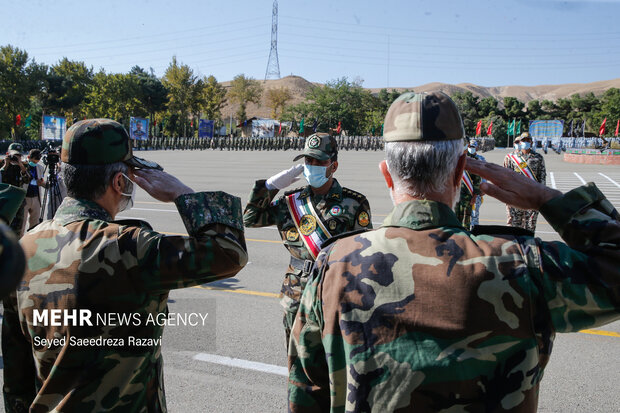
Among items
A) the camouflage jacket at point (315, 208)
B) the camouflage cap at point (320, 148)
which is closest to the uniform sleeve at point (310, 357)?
the camouflage jacket at point (315, 208)

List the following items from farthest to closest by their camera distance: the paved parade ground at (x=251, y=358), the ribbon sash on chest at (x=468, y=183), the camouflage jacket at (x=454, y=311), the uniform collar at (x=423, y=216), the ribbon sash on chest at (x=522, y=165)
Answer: the ribbon sash on chest at (x=522, y=165) < the ribbon sash on chest at (x=468, y=183) < the paved parade ground at (x=251, y=358) < the uniform collar at (x=423, y=216) < the camouflage jacket at (x=454, y=311)

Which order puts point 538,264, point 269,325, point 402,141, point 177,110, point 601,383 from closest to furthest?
point 538,264 → point 402,141 → point 601,383 → point 269,325 → point 177,110

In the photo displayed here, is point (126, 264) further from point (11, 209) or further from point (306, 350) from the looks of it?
point (306, 350)

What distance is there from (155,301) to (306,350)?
2.26ft

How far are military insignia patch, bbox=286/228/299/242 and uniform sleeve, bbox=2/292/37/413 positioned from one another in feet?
6.66

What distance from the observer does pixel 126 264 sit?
5.79 feet

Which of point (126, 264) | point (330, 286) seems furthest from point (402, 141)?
point (126, 264)

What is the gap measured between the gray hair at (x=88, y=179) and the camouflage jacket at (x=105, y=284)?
7 centimetres

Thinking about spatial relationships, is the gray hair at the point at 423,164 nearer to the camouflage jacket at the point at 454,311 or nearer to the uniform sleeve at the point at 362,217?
the camouflage jacket at the point at 454,311

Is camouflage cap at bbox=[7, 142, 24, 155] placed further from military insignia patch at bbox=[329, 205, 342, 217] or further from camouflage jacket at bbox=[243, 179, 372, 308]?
military insignia patch at bbox=[329, 205, 342, 217]

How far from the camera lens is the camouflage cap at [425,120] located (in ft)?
4.89

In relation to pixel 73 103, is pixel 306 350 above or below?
below

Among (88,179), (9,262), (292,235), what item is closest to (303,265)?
(292,235)

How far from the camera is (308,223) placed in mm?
3711
